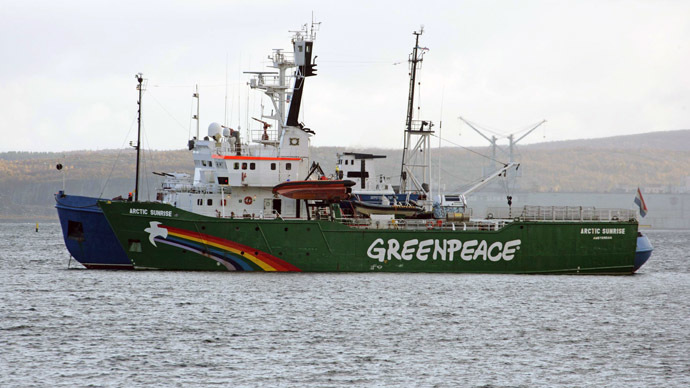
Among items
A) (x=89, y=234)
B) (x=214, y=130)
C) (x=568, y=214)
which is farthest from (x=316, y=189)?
(x=568, y=214)

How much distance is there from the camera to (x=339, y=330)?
31844 millimetres

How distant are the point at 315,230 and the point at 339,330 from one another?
537 inches

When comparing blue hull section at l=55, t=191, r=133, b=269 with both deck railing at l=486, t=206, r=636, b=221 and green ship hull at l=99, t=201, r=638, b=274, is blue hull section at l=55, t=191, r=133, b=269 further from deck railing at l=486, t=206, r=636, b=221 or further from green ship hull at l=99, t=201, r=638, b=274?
deck railing at l=486, t=206, r=636, b=221

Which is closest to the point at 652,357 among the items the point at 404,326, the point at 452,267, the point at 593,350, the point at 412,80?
the point at 593,350

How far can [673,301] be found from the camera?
4219 cm

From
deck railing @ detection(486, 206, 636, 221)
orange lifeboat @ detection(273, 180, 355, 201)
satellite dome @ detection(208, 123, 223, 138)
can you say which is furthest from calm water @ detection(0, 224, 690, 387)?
satellite dome @ detection(208, 123, 223, 138)

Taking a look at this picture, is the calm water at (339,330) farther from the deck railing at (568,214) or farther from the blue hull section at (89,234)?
the deck railing at (568,214)

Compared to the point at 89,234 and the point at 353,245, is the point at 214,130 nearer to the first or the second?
the point at 89,234

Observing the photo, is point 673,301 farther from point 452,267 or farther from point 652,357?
point 652,357

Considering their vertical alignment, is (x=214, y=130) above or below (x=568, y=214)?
above

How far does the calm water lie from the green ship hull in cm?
85

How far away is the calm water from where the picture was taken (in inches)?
1006

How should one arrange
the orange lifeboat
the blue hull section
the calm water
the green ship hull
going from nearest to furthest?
1. the calm water
2. the green ship hull
3. the orange lifeboat
4. the blue hull section

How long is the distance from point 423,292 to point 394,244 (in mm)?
5233
